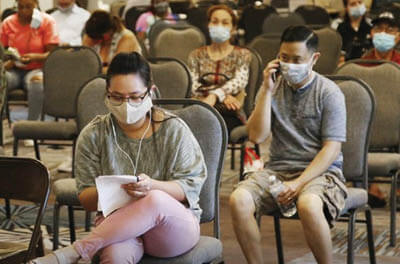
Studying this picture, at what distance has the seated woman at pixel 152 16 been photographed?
1093cm

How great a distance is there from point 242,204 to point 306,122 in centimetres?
48

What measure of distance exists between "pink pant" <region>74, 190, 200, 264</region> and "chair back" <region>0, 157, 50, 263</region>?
230 millimetres

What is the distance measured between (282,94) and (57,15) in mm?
5880

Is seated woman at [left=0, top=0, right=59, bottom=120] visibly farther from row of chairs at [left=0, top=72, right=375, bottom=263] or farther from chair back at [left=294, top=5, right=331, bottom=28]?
chair back at [left=294, top=5, right=331, bottom=28]

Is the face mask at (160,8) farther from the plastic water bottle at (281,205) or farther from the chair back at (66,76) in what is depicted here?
the plastic water bottle at (281,205)

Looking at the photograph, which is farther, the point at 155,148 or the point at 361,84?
the point at 361,84

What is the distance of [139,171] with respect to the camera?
11.9 feet

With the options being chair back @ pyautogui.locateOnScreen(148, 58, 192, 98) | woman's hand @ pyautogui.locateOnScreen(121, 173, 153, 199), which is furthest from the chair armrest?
woman's hand @ pyautogui.locateOnScreen(121, 173, 153, 199)

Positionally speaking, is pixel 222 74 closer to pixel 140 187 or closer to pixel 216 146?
pixel 216 146

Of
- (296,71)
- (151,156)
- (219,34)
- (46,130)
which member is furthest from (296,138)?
(219,34)

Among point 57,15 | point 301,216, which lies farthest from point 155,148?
point 57,15

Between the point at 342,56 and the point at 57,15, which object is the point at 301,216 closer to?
the point at 342,56

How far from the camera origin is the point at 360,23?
8844mm

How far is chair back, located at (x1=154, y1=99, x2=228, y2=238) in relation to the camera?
3873 mm
